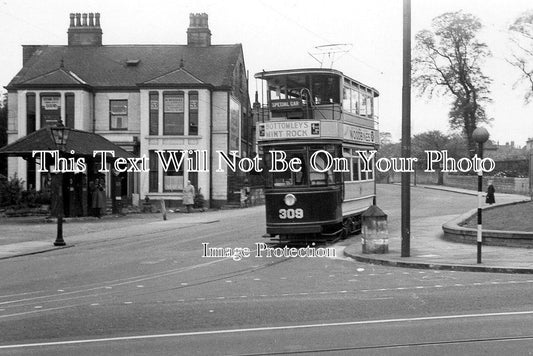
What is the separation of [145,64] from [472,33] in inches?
1419

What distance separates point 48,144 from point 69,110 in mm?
12719

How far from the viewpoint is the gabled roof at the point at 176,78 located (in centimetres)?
4187

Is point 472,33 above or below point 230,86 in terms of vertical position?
above

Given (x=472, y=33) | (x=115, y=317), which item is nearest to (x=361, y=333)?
(x=115, y=317)

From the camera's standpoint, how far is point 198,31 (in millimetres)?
47781

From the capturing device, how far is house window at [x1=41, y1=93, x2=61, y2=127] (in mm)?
42469

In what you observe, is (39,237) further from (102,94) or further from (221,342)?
(102,94)

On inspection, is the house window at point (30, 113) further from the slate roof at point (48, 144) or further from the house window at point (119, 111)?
the slate roof at point (48, 144)

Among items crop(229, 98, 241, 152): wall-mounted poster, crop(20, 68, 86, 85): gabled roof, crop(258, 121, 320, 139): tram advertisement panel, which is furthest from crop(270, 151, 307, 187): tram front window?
crop(20, 68, 86, 85): gabled roof

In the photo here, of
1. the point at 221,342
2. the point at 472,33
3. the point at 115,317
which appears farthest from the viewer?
the point at 472,33

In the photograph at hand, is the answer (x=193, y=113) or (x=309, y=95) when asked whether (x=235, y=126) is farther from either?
(x=309, y=95)

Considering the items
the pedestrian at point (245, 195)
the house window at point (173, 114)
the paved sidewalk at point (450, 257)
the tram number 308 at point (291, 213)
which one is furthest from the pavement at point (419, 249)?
the pedestrian at point (245, 195)

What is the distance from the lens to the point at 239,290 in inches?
470

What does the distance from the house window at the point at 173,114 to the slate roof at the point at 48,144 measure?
7019 millimetres
